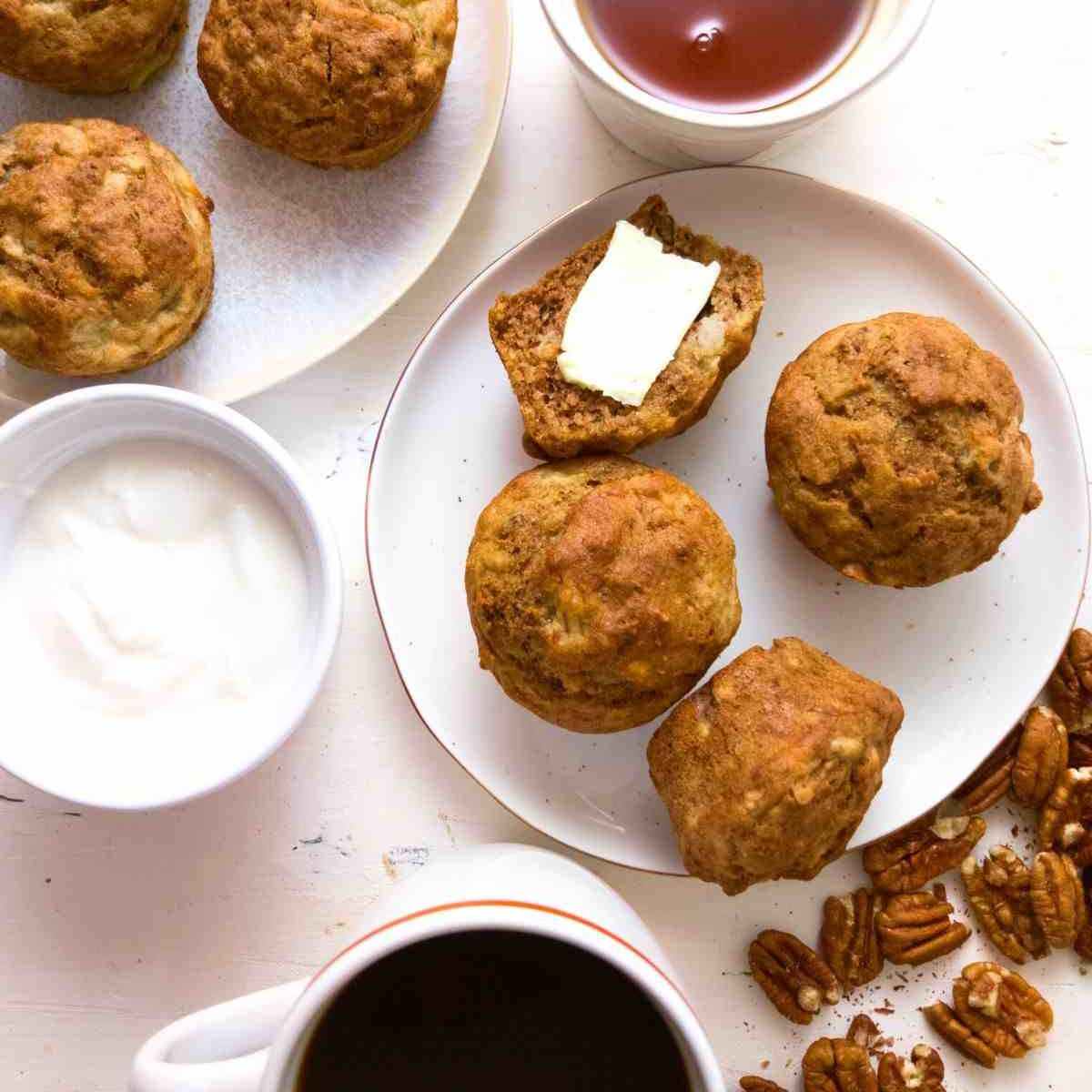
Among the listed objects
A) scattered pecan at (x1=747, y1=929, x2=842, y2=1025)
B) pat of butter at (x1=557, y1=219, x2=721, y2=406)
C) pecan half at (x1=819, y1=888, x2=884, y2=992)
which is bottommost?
scattered pecan at (x1=747, y1=929, x2=842, y2=1025)

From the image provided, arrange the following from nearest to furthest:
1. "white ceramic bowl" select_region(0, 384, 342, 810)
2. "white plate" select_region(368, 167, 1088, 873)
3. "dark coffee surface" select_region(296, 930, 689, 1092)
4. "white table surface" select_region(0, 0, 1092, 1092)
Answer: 1. "dark coffee surface" select_region(296, 930, 689, 1092)
2. "white ceramic bowl" select_region(0, 384, 342, 810)
3. "white plate" select_region(368, 167, 1088, 873)
4. "white table surface" select_region(0, 0, 1092, 1092)

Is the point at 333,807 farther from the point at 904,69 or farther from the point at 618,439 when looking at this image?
the point at 904,69

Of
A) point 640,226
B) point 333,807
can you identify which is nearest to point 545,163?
point 640,226

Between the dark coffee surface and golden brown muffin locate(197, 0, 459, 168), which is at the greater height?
golden brown muffin locate(197, 0, 459, 168)

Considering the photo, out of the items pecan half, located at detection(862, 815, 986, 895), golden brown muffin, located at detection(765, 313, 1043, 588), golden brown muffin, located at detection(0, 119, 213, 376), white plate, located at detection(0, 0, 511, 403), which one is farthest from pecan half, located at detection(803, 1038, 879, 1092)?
golden brown muffin, located at detection(0, 119, 213, 376)

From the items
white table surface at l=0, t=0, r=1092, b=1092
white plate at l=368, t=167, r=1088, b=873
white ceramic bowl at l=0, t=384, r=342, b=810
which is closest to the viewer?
white ceramic bowl at l=0, t=384, r=342, b=810

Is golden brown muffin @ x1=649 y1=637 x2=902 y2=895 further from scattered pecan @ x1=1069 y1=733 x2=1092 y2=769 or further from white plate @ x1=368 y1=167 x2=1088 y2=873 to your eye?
scattered pecan @ x1=1069 y1=733 x2=1092 y2=769

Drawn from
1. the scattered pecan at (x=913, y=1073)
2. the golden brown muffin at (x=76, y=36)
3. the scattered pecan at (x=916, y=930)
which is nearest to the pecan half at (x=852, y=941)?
the scattered pecan at (x=916, y=930)
